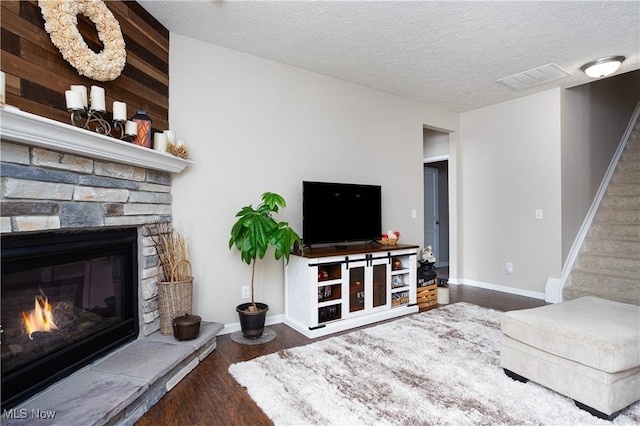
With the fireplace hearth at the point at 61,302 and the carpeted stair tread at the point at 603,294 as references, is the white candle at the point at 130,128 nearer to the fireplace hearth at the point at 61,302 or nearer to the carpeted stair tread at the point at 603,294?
the fireplace hearth at the point at 61,302

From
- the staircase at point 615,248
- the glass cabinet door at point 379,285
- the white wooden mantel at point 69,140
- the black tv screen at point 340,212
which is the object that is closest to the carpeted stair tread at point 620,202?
the staircase at point 615,248

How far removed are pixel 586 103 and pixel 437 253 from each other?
3218 millimetres

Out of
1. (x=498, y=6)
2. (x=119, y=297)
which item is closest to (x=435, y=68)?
(x=498, y=6)

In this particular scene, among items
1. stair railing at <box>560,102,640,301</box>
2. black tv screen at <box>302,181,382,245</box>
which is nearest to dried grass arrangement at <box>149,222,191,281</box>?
black tv screen at <box>302,181,382,245</box>

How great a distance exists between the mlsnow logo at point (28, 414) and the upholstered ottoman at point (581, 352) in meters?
2.38

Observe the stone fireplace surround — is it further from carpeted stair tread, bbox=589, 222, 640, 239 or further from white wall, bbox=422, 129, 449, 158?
carpeted stair tread, bbox=589, 222, 640, 239

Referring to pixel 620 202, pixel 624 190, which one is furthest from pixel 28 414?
pixel 624 190

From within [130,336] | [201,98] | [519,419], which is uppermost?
[201,98]

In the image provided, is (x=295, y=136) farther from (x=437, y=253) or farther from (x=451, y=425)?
(x=437, y=253)

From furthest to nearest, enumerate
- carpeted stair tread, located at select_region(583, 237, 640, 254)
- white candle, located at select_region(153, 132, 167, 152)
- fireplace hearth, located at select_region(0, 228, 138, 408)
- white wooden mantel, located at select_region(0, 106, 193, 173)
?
1. carpeted stair tread, located at select_region(583, 237, 640, 254)
2. white candle, located at select_region(153, 132, 167, 152)
3. fireplace hearth, located at select_region(0, 228, 138, 408)
4. white wooden mantel, located at select_region(0, 106, 193, 173)

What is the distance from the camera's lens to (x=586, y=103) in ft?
13.9

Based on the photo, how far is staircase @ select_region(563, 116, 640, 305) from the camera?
11.9ft

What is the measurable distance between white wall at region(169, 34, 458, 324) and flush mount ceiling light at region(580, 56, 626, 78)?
2.01 m

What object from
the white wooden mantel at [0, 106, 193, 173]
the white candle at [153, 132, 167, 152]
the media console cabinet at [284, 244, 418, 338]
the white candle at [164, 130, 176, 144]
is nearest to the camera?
the white wooden mantel at [0, 106, 193, 173]
